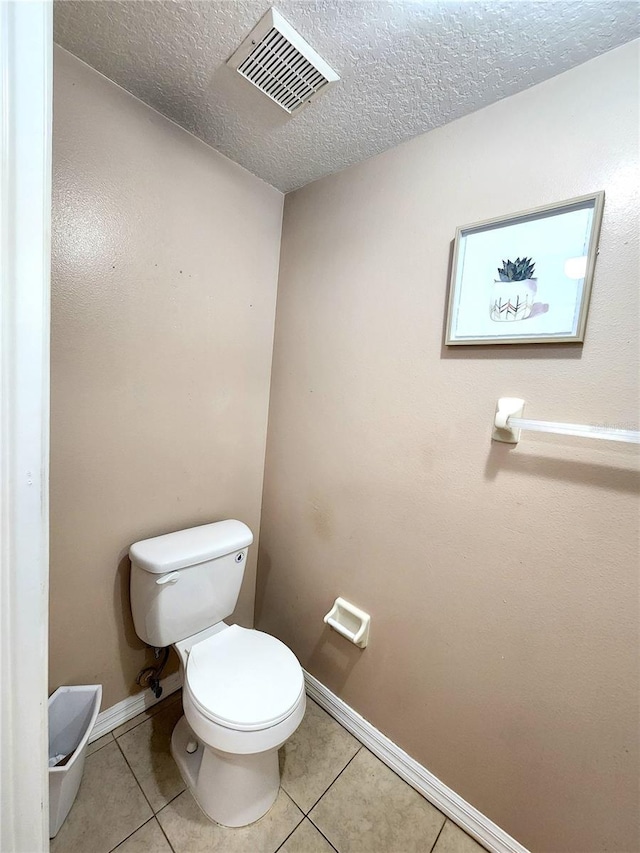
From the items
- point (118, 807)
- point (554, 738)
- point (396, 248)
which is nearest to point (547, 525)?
point (554, 738)

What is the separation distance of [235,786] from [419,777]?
0.63 meters

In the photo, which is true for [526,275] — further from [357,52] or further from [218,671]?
[218,671]

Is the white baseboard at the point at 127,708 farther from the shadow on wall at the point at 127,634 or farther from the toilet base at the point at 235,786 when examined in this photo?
the toilet base at the point at 235,786

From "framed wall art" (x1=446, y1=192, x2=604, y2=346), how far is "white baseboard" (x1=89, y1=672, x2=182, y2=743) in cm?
177

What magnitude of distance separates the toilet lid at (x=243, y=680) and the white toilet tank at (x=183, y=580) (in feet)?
0.34

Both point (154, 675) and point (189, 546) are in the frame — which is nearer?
point (189, 546)

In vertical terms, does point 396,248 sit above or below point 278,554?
above

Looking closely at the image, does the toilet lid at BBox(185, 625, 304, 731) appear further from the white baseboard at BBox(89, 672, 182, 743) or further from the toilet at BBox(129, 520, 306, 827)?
the white baseboard at BBox(89, 672, 182, 743)

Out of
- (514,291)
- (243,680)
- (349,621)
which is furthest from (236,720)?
(514,291)

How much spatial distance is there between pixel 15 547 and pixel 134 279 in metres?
0.99

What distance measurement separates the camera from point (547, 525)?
90 cm

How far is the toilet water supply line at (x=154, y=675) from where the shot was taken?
1331 millimetres

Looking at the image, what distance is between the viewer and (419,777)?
3.76 ft

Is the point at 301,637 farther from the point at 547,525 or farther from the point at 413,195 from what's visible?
the point at 413,195
